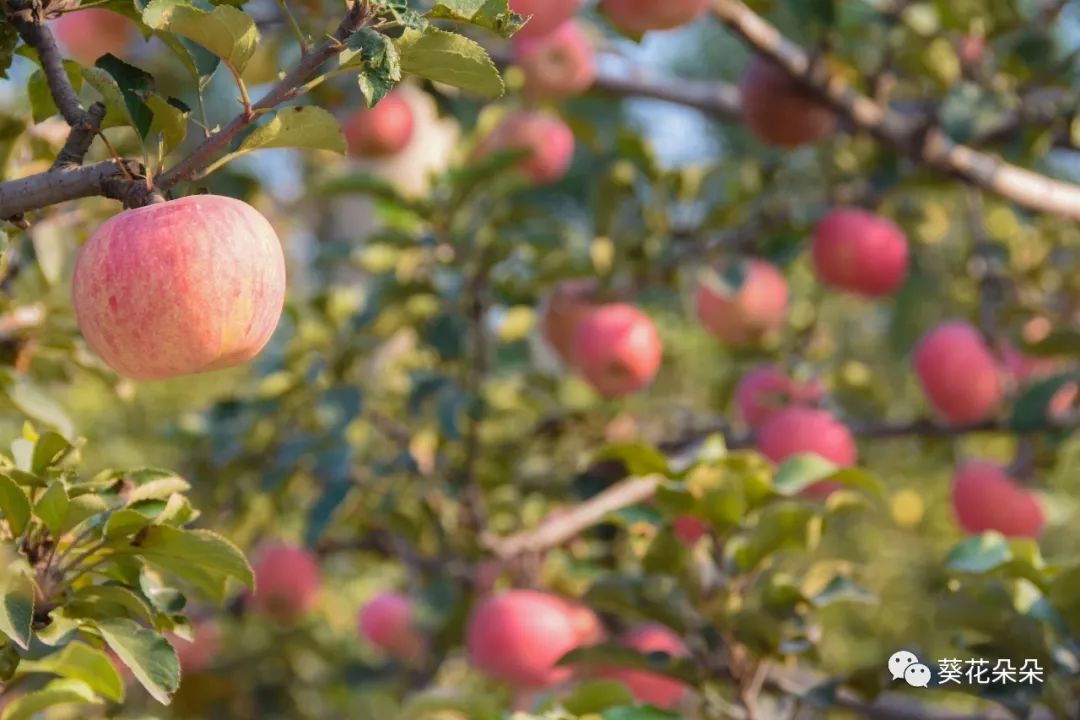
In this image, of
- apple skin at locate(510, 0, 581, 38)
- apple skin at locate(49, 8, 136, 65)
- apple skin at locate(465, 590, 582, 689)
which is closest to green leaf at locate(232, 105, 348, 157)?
apple skin at locate(510, 0, 581, 38)

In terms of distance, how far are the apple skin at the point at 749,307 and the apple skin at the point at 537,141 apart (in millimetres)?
365

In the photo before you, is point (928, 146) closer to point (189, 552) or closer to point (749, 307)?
point (749, 307)

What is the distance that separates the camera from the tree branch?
6.97ft

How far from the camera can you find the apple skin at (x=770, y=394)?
2242 mm

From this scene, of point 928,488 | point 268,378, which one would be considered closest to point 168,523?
point 268,378

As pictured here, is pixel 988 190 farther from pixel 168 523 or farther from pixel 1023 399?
pixel 168 523

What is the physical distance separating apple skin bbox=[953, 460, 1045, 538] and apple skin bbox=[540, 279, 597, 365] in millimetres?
747

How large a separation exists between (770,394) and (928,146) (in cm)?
51

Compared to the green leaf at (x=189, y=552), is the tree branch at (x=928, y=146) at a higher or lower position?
lower

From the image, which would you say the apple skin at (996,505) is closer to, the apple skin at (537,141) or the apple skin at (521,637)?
the apple skin at (521,637)

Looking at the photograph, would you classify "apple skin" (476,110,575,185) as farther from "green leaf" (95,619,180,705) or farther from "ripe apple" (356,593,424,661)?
"green leaf" (95,619,180,705)

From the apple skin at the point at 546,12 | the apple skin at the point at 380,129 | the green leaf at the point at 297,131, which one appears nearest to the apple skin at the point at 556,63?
the apple skin at the point at 380,129

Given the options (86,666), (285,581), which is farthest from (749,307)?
(86,666)

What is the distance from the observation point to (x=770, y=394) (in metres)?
2.27
